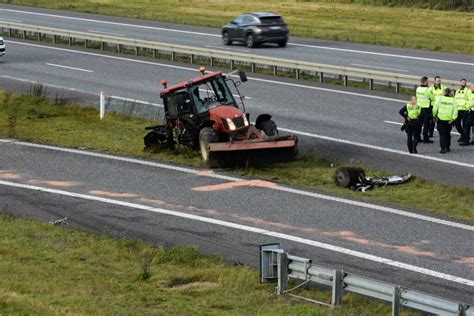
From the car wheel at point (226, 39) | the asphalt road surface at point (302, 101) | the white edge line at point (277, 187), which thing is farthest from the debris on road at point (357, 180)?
the car wheel at point (226, 39)

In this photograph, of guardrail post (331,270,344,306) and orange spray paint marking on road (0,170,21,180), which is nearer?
guardrail post (331,270,344,306)

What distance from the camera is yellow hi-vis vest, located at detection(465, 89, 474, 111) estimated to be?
89.3ft

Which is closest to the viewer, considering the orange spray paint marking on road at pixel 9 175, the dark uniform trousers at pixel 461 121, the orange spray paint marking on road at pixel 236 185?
the orange spray paint marking on road at pixel 236 185

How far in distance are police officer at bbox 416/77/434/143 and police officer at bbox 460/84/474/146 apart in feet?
2.91

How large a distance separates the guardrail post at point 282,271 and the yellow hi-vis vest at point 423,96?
12.7m

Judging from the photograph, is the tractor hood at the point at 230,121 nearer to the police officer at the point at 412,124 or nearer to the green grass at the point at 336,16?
the police officer at the point at 412,124

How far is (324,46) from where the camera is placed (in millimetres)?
50625

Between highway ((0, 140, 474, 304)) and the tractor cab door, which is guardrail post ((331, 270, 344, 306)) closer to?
highway ((0, 140, 474, 304))

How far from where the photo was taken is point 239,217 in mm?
20469

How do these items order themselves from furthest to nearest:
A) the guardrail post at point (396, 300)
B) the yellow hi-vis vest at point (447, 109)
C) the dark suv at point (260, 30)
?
the dark suv at point (260, 30)
the yellow hi-vis vest at point (447, 109)
the guardrail post at point (396, 300)

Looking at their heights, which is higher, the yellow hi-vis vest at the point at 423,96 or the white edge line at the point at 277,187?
the yellow hi-vis vest at the point at 423,96

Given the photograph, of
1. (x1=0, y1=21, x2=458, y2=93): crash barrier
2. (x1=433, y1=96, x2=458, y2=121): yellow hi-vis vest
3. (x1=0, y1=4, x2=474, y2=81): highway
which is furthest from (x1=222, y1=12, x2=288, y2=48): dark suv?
(x1=433, y1=96, x2=458, y2=121): yellow hi-vis vest

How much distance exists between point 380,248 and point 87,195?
6.96 meters

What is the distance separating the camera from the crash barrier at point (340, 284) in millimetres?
13367
